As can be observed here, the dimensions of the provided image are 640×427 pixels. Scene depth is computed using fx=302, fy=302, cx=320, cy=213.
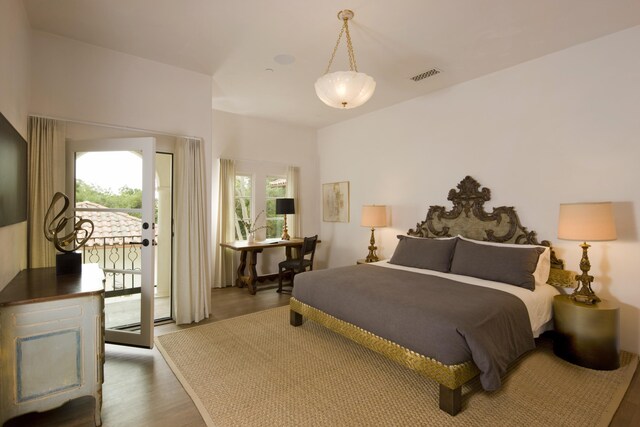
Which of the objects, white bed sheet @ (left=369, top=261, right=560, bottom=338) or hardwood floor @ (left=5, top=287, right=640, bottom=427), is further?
white bed sheet @ (left=369, top=261, right=560, bottom=338)

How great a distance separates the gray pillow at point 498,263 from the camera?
2908 millimetres

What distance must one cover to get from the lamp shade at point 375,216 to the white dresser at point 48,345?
11.6 feet

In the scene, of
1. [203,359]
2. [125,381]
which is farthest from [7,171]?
[203,359]

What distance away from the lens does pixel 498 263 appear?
3.09 meters

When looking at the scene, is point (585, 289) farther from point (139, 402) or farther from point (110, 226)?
point (110, 226)

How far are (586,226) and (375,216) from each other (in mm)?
2534

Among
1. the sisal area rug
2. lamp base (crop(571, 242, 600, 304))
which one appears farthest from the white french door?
lamp base (crop(571, 242, 600, 304))

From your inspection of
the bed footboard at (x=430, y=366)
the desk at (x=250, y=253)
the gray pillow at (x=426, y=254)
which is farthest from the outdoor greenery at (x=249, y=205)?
the bed footboard at (x=430, y=366)

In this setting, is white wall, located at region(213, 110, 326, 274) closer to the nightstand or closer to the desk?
the desk


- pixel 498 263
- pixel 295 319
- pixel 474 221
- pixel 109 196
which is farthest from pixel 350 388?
pixel 109 196

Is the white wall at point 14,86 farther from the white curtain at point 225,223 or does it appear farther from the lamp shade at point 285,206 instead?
the lamp shade at point 285,206

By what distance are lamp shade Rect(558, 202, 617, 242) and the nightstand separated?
590 millimetres

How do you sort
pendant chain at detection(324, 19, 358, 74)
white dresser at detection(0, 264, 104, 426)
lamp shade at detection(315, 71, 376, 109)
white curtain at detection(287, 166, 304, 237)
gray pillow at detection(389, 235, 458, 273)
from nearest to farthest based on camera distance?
white dresser at detection(0, 264, 104, 426) < lamp shade at detection(315, 71, 376, 109) < pendant chain at detection(324, 19, 358, 74) < gray pillow at detection(389, 235, 458, 273) < white curtain at detection(287, 166, 304, 237)

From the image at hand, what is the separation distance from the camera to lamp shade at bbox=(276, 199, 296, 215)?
5426mm
